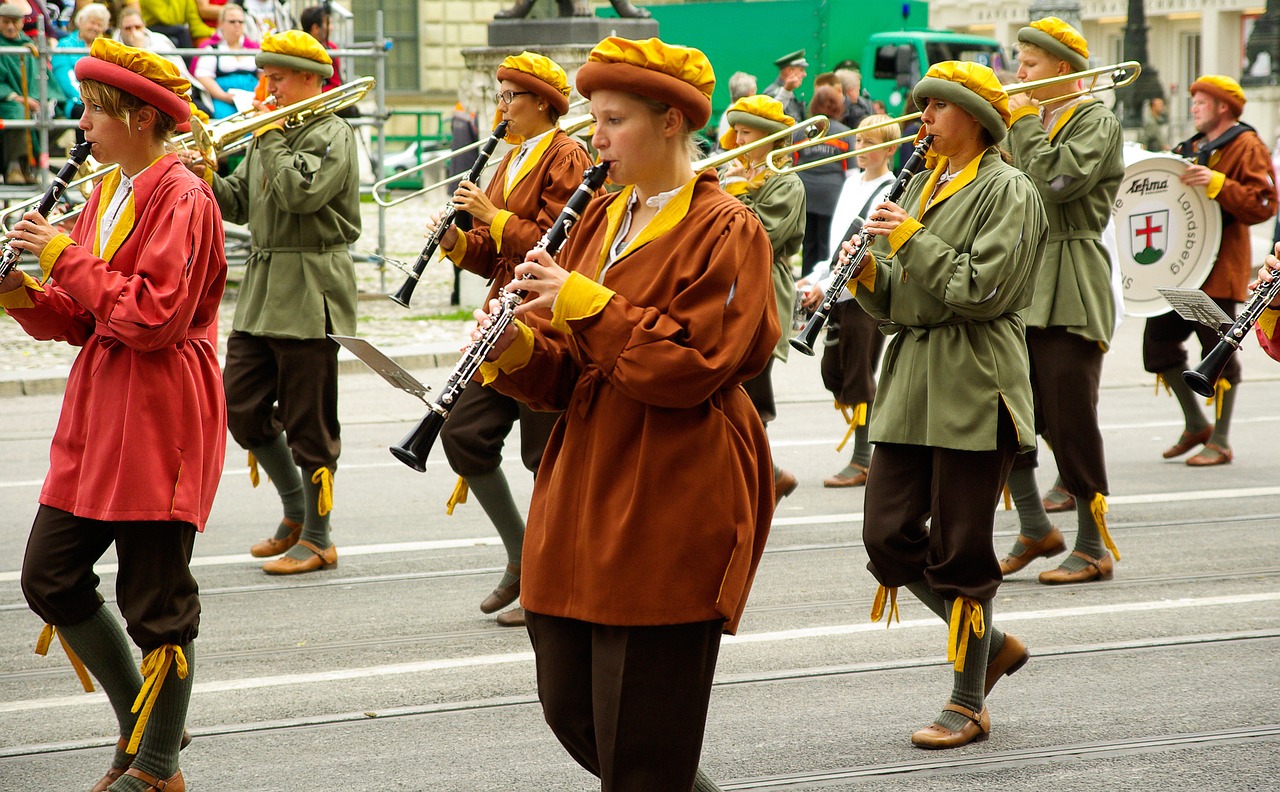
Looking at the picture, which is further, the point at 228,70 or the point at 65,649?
the point at 228,70

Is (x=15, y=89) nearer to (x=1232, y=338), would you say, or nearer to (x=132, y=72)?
(x=132, y=72)

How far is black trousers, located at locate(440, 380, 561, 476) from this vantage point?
18.8 feet

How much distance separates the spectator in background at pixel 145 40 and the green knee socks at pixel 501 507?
25.2 feet

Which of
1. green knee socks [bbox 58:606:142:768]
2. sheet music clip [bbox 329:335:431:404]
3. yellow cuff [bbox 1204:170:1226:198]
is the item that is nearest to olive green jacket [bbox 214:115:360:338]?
green knee socks [bbox 58:606:142:768]

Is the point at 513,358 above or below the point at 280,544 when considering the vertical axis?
above

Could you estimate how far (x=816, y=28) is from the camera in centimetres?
2288

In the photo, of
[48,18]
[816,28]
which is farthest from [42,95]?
[816,28]

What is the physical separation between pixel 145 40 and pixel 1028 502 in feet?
31.6

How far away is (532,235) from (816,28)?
1802 cm

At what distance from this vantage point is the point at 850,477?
26.9 feet

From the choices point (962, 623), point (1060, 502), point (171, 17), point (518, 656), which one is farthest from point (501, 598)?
point (171, 17)

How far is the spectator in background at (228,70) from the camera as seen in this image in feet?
45.8

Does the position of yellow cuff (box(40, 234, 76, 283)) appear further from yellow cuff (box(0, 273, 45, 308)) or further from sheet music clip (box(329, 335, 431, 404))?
sheet music clip (box(329, 335, 431, 404))

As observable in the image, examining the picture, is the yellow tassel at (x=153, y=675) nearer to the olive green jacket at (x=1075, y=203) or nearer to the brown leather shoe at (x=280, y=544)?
the brown leather shoe at (x=280, y=544)
